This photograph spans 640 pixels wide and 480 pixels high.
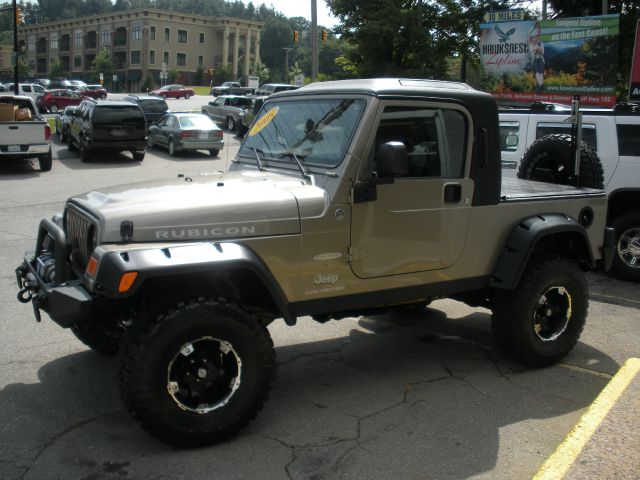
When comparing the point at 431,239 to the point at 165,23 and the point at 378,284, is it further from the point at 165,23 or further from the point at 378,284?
the point at 165,23

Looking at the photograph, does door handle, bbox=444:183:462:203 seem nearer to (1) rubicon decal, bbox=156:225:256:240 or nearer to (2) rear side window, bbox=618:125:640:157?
(1) rubicon decal, bbox=156:225:256:240

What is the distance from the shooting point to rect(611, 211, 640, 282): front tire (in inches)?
320

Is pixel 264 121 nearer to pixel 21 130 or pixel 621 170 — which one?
pixel 621 170

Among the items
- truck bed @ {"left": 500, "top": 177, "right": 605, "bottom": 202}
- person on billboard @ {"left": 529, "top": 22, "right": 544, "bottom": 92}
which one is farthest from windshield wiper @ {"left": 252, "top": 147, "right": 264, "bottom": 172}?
person on billboard @ {"left": 529, "top": 22, "right": 544, "bottom": 92}

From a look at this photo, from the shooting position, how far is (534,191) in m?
5.32

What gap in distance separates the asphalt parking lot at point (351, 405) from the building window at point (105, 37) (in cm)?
11298

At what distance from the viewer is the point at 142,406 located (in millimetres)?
3566

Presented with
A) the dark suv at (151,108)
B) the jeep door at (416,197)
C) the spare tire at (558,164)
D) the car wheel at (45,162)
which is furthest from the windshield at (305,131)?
the dark suv at (151,108)

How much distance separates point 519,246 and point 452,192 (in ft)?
2.23

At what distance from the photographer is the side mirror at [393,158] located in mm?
4035

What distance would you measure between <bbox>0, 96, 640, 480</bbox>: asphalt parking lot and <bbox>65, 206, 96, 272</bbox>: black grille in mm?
961

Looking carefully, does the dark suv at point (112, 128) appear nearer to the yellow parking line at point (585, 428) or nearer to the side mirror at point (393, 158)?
the side mirror at point (393, 158)

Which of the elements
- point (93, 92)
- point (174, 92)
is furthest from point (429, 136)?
point (174, 92)

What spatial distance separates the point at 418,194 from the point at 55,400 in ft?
8.96
